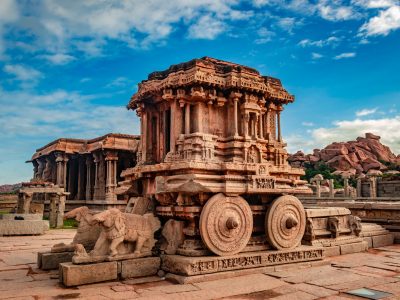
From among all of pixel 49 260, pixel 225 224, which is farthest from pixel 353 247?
pixel 49 260

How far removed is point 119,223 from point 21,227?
33.3 feet

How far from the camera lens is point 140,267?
6328 millimetres

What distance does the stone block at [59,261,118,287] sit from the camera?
5.58 m

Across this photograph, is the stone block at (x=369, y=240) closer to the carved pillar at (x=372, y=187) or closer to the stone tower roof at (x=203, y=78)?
the stone tower roof at (x=203, y=78)

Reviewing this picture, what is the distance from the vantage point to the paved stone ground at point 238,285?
5199mm

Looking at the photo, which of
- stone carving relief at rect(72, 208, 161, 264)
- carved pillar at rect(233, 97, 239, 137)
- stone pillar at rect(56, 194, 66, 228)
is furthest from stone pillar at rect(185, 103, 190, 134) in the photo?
stone pillar at rect(56, 194, 66, 228)

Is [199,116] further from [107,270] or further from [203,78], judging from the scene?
[107,270]

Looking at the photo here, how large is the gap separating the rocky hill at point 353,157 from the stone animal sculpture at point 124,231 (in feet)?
163

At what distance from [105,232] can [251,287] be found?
101 inches

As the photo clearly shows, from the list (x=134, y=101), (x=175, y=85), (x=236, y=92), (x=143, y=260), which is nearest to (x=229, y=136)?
(x=236, y=92)

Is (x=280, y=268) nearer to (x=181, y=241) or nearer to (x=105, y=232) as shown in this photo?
(x=181, y=241)

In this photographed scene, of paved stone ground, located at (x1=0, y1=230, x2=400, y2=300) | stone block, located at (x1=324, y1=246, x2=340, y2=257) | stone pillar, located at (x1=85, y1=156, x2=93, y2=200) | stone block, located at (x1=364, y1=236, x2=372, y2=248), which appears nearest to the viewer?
paved stone ground, located at (x1=0, y1=230, x2=400, y2=300)

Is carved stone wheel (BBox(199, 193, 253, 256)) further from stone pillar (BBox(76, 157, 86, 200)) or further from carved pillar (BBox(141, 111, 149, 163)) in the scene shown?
stone pillar (BBox(76, 157, 86, 200))

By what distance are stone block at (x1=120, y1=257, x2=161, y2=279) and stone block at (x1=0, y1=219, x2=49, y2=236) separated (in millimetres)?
10021
